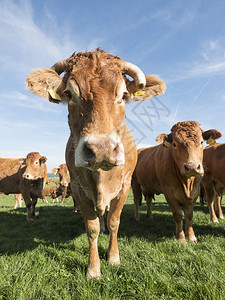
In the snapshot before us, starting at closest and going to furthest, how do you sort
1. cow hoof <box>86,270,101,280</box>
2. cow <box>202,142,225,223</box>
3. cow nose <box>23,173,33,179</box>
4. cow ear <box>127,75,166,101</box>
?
cow hoof <box>86,270,101,280</box>
cow ear <box>127,75,166,101</box>
cow <box>202,142,225,223</box>
cow nose <box>23,173,33,179</box>

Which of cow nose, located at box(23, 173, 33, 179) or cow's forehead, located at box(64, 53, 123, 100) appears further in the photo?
cow nose, located at box(23, 173, 33, 179)

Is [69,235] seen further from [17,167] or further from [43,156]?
[17,167]

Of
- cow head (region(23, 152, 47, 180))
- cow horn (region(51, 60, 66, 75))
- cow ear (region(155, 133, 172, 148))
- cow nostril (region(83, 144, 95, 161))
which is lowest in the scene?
cow head (region(23, 152, 47, 180))

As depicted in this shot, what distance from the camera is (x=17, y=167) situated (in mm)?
9930

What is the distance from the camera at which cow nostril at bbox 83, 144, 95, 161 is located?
1.84 metres

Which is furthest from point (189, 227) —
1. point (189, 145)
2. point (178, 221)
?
point (189, 145)

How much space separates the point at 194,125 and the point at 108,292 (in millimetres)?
3612

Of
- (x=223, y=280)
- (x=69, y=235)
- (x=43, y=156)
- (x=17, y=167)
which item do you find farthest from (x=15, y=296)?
(x=17, y=167)

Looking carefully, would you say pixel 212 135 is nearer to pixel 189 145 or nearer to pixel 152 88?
pixel 189 145

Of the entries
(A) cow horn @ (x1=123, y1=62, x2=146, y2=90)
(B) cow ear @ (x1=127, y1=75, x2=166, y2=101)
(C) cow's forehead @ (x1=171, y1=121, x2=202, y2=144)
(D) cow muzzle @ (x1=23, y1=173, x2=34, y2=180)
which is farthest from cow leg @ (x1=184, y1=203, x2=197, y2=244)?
(D) cow muzzle @ (x1=23, y1=173, x2=34, y2=180)

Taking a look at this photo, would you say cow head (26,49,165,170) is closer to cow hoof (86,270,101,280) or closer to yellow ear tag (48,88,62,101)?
yellow ear tag (48,88,62,101)

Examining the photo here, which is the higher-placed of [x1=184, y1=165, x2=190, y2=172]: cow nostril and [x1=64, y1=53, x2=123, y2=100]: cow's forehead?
[x1=64, y1=53, x2=123, y2=100]: cow's forehead

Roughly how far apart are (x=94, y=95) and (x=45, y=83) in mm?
1070

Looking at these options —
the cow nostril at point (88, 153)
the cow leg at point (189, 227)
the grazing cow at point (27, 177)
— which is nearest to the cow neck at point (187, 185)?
the cow leg at point (189, 227)
